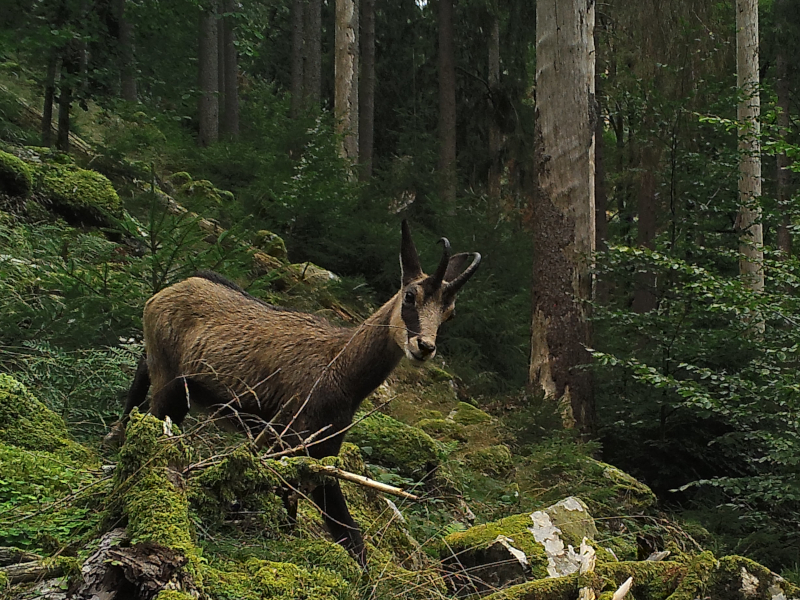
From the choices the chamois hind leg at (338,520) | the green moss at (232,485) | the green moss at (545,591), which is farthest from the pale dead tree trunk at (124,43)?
the green moss at (545,591)

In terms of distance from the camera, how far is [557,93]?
9148mm

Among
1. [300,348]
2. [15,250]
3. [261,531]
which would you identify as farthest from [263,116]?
[261,531]

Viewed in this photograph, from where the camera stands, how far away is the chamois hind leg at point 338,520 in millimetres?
3840

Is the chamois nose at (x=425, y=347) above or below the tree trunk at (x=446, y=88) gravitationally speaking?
below

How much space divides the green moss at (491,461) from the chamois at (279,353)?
2580 mm

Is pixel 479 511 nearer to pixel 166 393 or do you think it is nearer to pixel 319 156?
pixel 166 393

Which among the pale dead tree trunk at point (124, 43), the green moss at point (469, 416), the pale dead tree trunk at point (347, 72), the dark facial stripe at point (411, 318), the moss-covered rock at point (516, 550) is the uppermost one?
the pale dead tree trunk at point (347, 72)

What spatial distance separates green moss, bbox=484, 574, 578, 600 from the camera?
3.13m

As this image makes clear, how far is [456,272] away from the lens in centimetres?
544

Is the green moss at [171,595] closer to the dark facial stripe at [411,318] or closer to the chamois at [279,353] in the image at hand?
the chamois at [279,353]

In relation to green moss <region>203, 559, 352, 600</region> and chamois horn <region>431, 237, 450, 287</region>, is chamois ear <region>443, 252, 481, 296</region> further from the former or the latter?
green moss <region>203, 559, 352, 600</region>

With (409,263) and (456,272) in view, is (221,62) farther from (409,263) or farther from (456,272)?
(409,263)

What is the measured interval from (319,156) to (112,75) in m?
3.97

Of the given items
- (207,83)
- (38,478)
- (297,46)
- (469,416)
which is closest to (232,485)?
(38,478)
